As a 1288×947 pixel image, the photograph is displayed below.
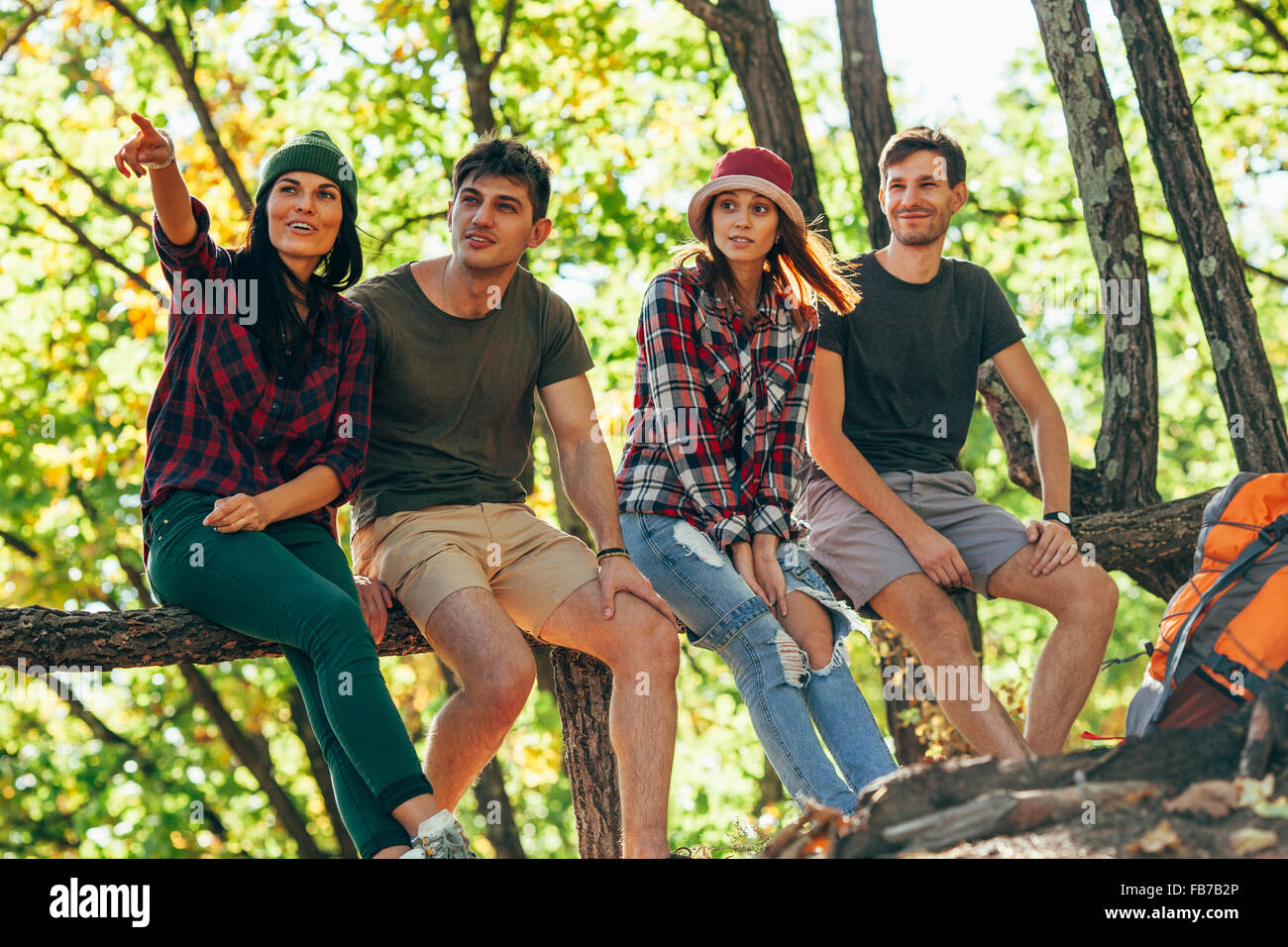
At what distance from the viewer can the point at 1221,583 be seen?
3135 millimetres

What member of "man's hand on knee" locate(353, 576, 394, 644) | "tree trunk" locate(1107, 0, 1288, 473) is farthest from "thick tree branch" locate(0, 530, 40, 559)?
"tree trunk" locate(1107, 0, 1288, 473)

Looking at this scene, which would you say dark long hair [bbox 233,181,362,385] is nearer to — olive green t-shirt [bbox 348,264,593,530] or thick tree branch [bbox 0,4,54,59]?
olive green t-shirt [bbox 348,264,593,530]

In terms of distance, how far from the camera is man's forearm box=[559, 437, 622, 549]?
3.73m

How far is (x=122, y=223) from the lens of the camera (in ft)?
34.9

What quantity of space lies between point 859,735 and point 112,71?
9.74m

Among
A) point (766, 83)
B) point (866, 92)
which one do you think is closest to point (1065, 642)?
Result: point (766, 83)

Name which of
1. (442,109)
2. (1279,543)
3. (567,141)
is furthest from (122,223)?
(1279,543)

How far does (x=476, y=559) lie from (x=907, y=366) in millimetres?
1824

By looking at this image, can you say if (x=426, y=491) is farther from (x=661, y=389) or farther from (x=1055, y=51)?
(x=1055, y=51)

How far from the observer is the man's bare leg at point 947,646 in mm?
3629

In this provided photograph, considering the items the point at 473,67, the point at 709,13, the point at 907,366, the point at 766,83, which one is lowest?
the point at 907,366

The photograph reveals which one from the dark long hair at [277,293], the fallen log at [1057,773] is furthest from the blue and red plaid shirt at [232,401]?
the fallen log at [1057,773]

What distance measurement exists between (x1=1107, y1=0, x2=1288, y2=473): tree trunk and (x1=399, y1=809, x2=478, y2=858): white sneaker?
472 cm

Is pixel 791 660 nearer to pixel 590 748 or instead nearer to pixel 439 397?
pixel 590 748
